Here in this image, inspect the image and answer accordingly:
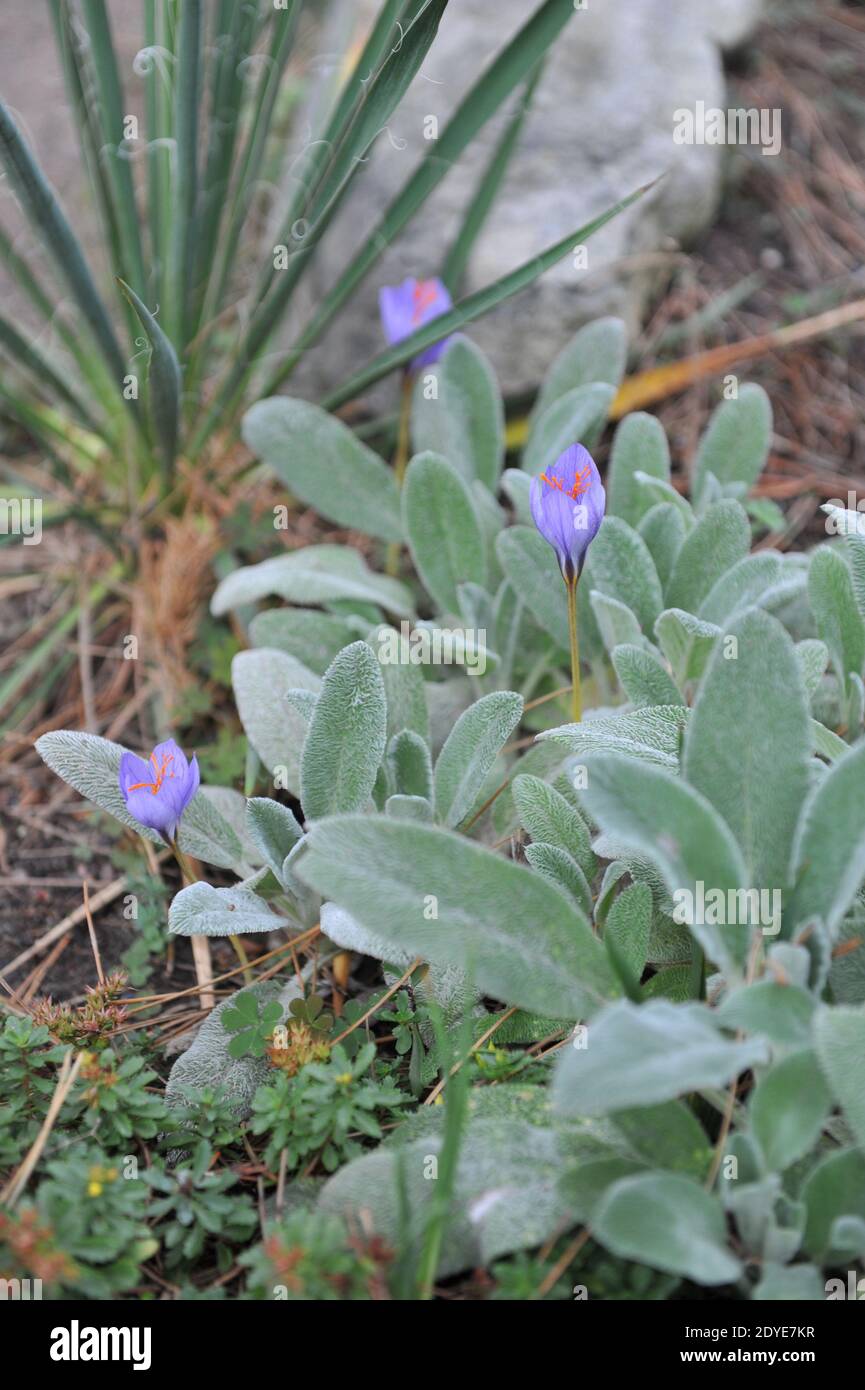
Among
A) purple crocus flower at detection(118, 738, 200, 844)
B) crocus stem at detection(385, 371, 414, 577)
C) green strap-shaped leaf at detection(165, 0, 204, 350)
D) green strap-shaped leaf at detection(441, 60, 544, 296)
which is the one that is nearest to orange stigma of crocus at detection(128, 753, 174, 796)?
purple crocus flower at detection(118, 738, 200, 844)

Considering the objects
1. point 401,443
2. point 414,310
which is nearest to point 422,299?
point 414,310

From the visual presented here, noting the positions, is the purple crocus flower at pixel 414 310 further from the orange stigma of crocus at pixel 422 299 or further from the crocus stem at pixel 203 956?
the crocus stem at pixel 203 956

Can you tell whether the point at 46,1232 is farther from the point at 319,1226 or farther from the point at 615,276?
the point at 615,276

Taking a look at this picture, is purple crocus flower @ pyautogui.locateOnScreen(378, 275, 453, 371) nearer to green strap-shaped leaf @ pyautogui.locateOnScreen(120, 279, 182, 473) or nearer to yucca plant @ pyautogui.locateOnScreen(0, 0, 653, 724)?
yucca plant @ pyautogui.locateOnScreen(0, 0, 653, 724)

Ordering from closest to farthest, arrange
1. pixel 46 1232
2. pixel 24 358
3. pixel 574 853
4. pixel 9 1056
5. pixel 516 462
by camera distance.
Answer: pixel 46 1232 → pixel 9 1056 → pixel 574 853 → pixel 24 358 → pixel 516 462

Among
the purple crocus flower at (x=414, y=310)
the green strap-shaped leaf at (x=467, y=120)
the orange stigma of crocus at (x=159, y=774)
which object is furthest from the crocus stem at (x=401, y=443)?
the orange stigma of crocus at (x=159, y=774)

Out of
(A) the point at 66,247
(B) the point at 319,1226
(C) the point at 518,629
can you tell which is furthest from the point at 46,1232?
(A) the point at 66,247
